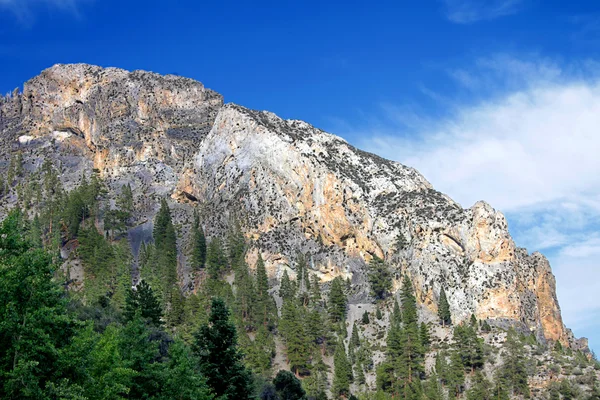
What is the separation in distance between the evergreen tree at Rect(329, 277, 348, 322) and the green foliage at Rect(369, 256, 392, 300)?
7.82 m

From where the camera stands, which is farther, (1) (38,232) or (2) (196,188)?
(2) (196,188)

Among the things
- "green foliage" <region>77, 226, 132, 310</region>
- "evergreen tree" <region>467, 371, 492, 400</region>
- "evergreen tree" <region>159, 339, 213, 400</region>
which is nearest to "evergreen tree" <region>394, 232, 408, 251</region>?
"evergreen tree" <region>467, 371, 492, 400</region>

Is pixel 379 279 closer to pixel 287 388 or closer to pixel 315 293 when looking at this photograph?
pixel 315 293

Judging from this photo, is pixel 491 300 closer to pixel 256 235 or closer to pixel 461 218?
pixel 461 218

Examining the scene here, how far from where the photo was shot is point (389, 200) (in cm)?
15175

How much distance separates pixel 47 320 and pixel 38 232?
120m

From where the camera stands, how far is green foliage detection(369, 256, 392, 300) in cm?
13675

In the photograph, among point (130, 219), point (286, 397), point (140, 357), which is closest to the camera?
point (140, 357)

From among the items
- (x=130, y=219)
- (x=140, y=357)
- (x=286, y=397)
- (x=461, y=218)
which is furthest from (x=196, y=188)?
(x=140, y=357)

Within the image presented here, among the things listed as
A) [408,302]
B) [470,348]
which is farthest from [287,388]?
[408,302]

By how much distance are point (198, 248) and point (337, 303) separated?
36466 mm

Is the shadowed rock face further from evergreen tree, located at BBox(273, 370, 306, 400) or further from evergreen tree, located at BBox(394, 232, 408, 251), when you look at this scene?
evergreen tree, located at BBox(273, 370, 306, 400)

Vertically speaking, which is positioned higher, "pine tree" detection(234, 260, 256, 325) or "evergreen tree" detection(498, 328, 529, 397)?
"pine tree" detection(234, 260, 256, 325)

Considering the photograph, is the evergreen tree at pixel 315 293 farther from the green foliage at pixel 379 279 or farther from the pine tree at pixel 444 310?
the pine tree at pixel 444 310
